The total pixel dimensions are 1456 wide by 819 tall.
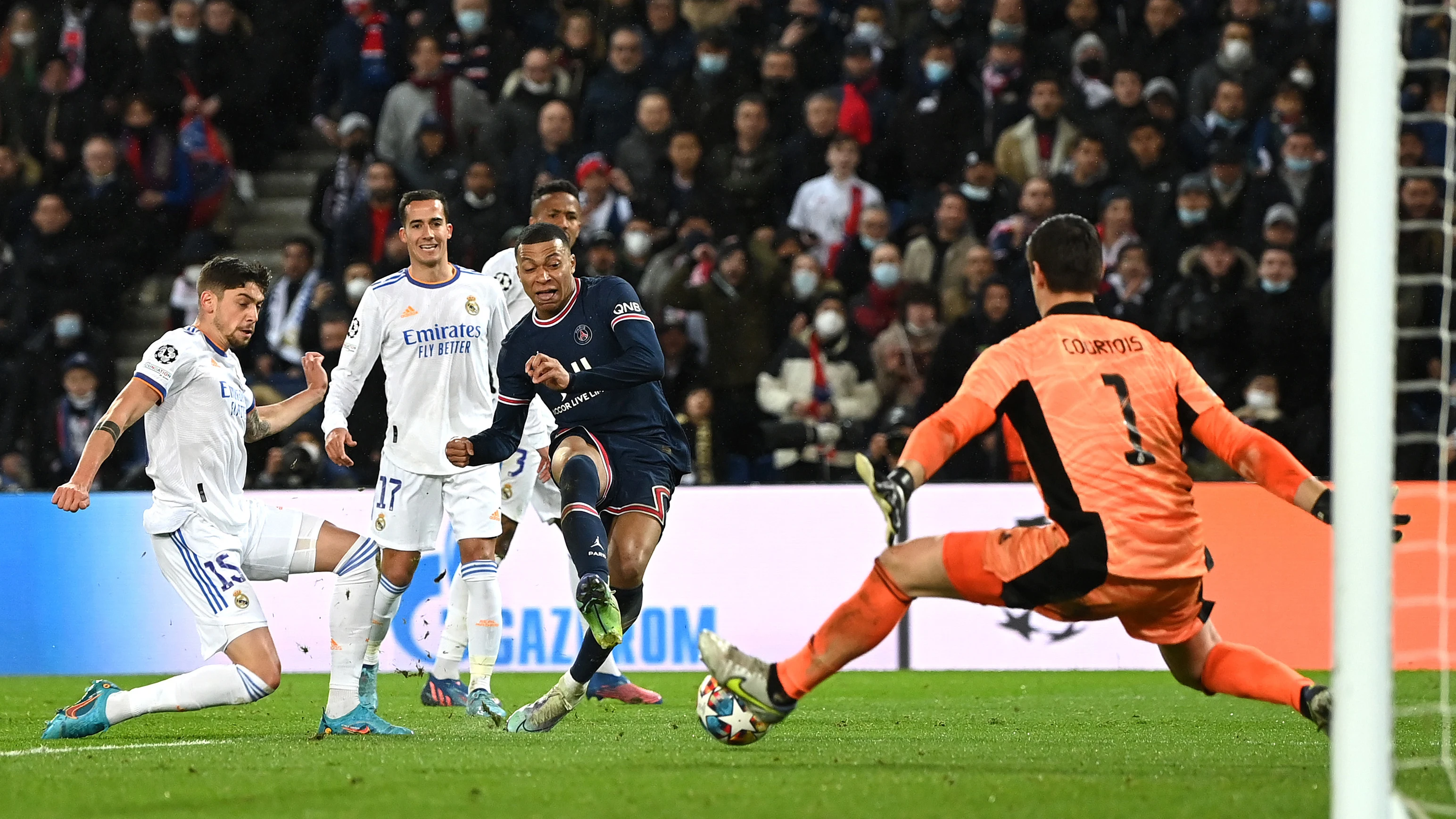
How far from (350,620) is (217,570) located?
661mm

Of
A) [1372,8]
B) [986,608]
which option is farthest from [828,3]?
[1372,8]

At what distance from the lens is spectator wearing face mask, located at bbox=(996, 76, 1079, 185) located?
47.1 ft

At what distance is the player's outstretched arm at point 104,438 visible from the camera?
656 centimetres

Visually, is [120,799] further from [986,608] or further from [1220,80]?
[1220,80]

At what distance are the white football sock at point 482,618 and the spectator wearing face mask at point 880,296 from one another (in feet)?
19.5

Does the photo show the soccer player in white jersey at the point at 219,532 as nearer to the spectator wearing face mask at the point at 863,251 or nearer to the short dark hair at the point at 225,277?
the short dark hair at the point at 225,277

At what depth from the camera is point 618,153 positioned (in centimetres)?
1507

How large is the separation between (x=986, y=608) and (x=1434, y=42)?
22.2 feet

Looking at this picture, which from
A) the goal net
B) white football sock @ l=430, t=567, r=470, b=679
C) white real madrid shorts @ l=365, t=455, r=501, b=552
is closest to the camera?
the goal net

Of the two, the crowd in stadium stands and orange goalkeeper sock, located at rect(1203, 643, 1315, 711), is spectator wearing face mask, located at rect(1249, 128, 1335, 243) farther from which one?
orange goalkeeper sock, located at rect(1203, 643, 1315, 711)

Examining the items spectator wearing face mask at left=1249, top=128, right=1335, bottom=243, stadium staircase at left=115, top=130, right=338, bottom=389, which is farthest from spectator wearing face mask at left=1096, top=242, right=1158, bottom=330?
stadium staircase at left=115, top=130, right=338, bottom=389

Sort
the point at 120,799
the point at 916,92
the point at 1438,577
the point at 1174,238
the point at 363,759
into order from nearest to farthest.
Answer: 1. the point at 120,799
2. the point at 363,759
3. the point at 1438,577
4. the point at 1174,238
5. the point at 916,92

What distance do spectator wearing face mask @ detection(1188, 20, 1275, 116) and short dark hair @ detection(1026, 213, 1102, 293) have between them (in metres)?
9.52

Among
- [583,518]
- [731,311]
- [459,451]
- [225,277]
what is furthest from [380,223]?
[583,518]
